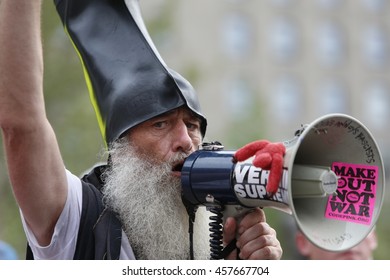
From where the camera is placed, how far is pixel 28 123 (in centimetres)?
295

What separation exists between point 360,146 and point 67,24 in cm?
144

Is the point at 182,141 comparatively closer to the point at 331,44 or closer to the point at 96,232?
the point at 96,232

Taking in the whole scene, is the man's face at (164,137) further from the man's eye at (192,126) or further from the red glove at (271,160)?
the red glove at (271,160)

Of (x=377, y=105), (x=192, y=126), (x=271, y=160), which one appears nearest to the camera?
(x=271, y=160)

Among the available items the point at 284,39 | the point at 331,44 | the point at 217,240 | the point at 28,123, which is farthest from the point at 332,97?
the point at 28,123

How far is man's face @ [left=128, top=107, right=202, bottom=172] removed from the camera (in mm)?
3506

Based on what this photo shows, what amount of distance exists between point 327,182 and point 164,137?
2.73 feet

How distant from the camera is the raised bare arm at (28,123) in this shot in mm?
2828

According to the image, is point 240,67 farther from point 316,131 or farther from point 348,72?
point 316,131

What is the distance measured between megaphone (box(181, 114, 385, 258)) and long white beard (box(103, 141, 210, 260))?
422 millimetres

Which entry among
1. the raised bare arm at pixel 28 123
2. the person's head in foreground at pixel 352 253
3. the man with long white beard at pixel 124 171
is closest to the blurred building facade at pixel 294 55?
the person's head in foreground at pixel 352 253

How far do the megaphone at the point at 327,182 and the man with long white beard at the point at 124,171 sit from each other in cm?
29

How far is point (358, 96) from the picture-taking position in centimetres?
3453
